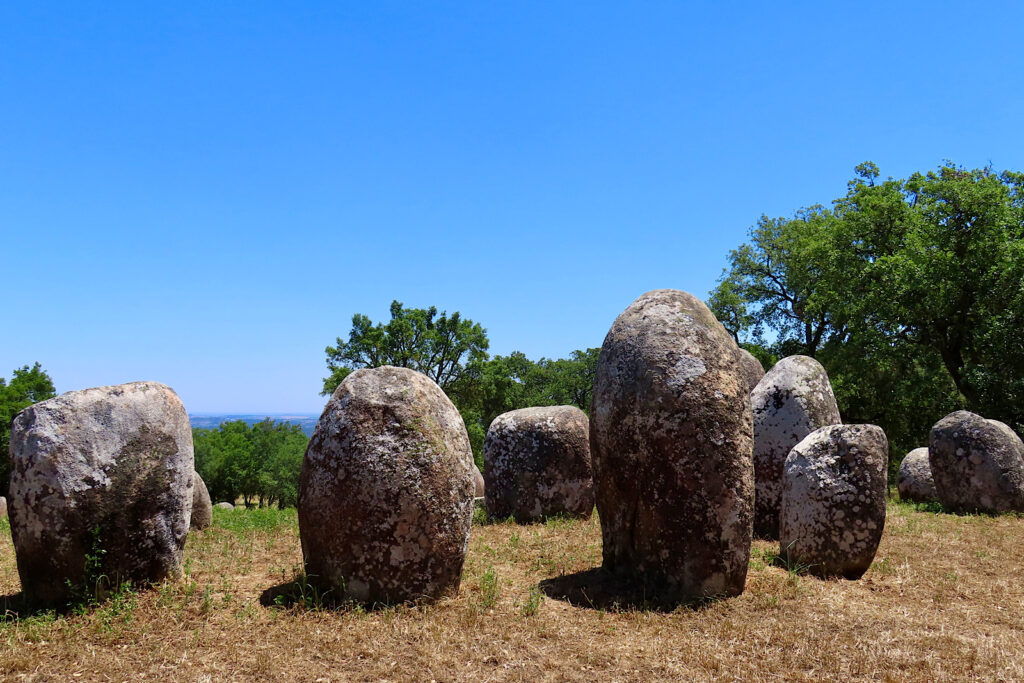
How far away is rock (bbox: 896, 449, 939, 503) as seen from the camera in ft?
58.8

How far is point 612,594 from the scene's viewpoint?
7773mm

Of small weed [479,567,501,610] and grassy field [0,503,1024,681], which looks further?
small weed [479,567,501,610]

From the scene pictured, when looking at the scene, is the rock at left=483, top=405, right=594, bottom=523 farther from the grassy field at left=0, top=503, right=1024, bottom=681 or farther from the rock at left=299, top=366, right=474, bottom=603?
the rock at left=299, top=366, right=474, bottom=603

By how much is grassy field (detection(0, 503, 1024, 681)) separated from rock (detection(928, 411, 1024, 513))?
7345 millimetres

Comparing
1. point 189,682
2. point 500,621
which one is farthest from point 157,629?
point 500,621

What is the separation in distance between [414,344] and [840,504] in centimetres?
3298

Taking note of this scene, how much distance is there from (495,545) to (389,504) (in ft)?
13.9

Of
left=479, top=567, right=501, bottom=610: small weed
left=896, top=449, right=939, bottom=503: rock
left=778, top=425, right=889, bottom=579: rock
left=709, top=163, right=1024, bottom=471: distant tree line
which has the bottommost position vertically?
left=896, top=449, right=939, bottom=503: rock

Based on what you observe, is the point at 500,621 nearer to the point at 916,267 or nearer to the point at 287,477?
the point at 916,267

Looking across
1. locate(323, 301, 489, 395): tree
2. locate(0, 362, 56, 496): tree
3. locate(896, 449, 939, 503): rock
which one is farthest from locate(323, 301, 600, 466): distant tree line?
locate(896, 449, 939, 503): rock

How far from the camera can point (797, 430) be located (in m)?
11.3

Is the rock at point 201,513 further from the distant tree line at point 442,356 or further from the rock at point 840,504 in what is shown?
the distant tree line at point 442,356

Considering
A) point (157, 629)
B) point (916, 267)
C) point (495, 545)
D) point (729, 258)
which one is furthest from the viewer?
point (729, 258)

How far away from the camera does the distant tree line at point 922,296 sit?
74.0 feet
